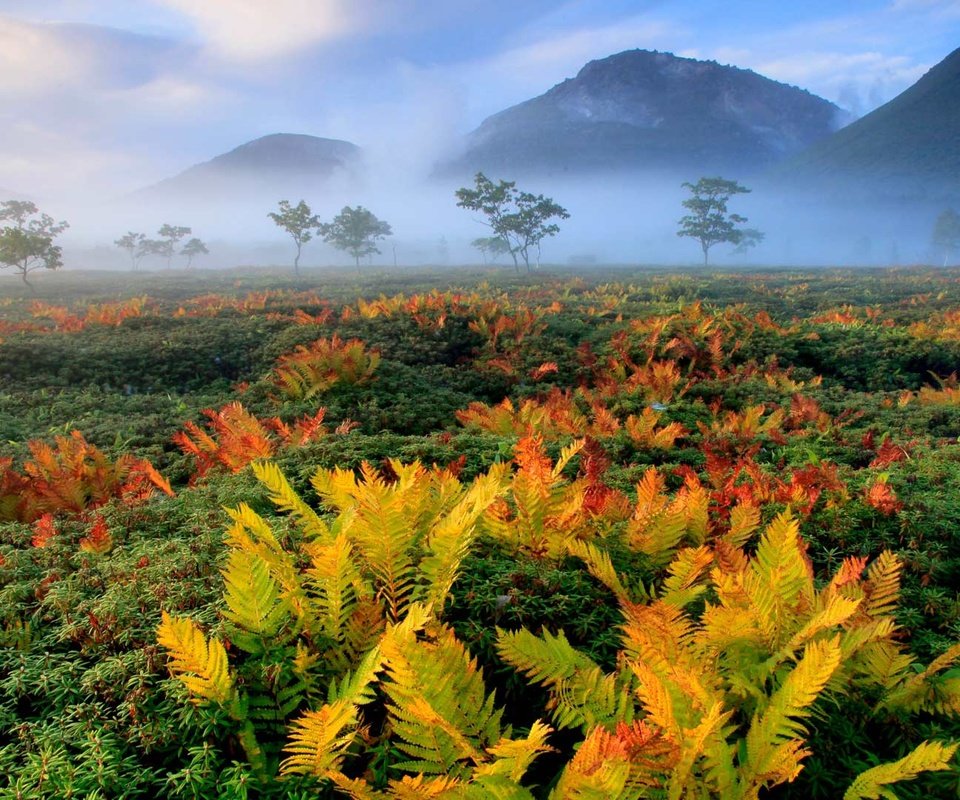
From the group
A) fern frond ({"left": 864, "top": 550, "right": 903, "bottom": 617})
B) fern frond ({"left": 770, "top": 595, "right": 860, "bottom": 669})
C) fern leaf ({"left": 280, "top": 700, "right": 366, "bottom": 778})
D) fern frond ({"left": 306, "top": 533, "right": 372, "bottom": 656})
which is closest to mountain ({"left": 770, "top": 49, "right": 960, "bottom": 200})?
fern frond ({"left": 864, "top": 550, "right": 903, "bottom": 617})

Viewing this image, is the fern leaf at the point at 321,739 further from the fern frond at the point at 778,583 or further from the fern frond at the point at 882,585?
the fern frond at the point at 882,585

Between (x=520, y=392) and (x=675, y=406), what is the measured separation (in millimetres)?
2412

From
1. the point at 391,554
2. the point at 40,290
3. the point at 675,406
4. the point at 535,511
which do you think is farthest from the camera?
the point at 40,290

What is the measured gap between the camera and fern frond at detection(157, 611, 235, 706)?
1.67 m

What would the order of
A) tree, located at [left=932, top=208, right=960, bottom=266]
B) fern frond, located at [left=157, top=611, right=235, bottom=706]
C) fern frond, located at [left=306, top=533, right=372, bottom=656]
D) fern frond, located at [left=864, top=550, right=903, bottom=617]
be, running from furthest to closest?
tree, located at [left=932, top=208, right=960, bottom=266] → fern frond, located at [left=864, top=550, right=903, bottom=617] → fern frond, located at [left=306, top=533, right=372, bottom=656] → fern frond, located at [left=157, top=611, right=235, bottom=706]

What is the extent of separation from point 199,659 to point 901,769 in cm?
192

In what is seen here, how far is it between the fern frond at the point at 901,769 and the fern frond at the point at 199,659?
69.7 inches

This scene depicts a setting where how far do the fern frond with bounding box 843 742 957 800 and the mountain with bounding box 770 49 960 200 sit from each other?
174845 mm

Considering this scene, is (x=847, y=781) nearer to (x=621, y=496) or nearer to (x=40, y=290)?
(x=621, y=496)

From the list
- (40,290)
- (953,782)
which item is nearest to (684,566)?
(953,782)

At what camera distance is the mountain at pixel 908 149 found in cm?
13600

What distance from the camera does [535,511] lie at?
2754mm

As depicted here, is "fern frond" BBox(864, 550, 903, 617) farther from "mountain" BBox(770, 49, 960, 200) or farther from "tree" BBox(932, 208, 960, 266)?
"mountain" BBox(770, 49, 960, 200)

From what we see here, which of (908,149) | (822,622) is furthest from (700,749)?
(908,149)
